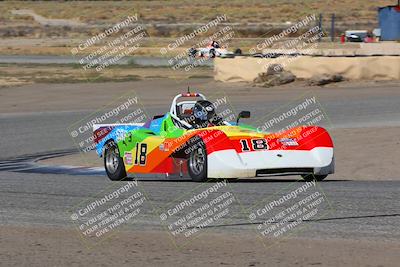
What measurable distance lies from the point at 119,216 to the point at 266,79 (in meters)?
25.9

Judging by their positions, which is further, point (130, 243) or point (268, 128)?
point (268, 128)

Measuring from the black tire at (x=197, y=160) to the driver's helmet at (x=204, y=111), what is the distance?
97 centimetres

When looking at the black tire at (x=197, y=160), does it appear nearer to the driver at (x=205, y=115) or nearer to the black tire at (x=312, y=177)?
the driver at (x=205, y=115)

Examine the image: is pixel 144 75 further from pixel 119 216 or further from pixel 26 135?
pixel 119 216

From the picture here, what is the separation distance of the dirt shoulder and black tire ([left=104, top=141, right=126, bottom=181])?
19.3 feet

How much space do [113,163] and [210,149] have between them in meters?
2.66

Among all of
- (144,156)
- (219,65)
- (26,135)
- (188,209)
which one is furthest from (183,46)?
(188,209)

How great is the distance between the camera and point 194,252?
31.3ft

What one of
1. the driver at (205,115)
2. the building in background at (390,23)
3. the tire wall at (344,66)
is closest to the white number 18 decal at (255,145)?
the driver at (205,115)

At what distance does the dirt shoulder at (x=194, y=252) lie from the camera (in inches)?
354

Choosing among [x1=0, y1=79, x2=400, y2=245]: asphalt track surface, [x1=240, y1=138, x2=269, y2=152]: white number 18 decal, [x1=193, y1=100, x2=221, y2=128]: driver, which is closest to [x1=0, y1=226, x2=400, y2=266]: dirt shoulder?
[x1=0, y1=79, x2=400, y2=245]: asphalt track surface

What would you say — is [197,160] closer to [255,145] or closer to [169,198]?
[255,145]

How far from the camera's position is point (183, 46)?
68375 mm

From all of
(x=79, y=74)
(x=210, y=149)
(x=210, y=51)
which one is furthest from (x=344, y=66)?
(x=210, y=149)
